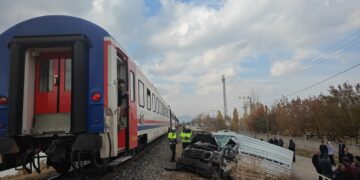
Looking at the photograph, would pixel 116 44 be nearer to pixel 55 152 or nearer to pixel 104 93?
pixel 104 93

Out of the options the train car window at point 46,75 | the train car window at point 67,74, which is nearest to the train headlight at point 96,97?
the train car window at point 67,74

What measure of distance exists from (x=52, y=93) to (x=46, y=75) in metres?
0.42

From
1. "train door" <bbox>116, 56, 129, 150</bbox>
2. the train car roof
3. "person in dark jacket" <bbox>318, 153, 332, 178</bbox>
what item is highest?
the train car roof

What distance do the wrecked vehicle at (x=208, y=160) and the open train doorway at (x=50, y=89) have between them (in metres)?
6.09

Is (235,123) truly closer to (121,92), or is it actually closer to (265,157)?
(265,157)

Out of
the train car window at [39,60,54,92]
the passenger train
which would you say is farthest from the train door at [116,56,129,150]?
the train car window at [39,60,54,92]

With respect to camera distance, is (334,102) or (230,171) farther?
(334,102)

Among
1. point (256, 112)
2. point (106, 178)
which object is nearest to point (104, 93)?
point (106, 178)

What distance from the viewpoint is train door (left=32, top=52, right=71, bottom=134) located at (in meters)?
7.37

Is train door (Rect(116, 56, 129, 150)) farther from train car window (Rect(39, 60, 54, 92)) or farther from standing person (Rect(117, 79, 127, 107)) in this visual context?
train car window (Rect(39, 60, 54, 92))

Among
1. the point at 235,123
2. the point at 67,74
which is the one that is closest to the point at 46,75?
the point at 67,74

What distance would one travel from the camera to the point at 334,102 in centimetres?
3509

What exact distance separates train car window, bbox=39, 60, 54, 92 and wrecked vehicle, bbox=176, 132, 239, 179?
6.43 metres

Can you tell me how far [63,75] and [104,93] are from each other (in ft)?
4.09
